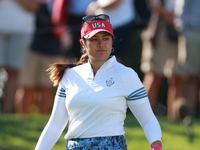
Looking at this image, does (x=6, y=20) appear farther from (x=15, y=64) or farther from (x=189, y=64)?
(x=189, y=64)

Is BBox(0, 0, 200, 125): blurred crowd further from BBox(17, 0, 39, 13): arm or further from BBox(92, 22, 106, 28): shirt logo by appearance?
BBox(92, 22, 106, 28): shirt logo

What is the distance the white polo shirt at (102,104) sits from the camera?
10.3ft

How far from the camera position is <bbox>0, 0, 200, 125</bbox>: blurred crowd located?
24.0 feet

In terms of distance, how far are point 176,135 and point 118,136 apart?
11.3 feet

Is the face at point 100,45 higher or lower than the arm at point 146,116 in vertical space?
higher

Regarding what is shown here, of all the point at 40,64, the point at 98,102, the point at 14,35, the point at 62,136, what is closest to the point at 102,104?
the point at 98,102

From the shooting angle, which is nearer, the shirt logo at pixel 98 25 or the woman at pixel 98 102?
the woman at pixel 98 102

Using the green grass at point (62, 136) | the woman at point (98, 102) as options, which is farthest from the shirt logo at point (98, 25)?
the green grass at point (62, 136)

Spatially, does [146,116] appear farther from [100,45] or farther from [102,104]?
[100,45]

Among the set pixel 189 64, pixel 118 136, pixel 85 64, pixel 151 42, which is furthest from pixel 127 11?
pixel 118 136

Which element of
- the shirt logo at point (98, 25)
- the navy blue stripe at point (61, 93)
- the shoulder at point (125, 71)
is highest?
the shirt logo at point (98, 25)

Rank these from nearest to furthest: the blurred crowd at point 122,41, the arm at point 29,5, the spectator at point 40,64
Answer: the blurred crowd at point 122,41 < the arm at point 29,5 < the spectator at point 40,64

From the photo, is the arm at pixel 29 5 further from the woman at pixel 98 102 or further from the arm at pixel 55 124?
the arm at pixel 55 124

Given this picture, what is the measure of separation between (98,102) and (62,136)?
357cm
